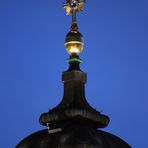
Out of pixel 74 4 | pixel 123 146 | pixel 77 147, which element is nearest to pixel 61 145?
pixel 77 147

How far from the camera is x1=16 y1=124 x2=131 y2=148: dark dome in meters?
58.2

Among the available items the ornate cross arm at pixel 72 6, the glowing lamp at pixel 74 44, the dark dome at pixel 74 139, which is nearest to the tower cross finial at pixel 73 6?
the ornate cross arm at pixel 72 6

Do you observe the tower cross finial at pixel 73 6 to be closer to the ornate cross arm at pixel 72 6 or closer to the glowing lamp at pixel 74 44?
the ornate cross arm at pixel 72 6

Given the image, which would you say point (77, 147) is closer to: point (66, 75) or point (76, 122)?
point (76, 122)

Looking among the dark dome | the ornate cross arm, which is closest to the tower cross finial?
the ornate cross arm

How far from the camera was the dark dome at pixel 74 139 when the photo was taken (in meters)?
58.2

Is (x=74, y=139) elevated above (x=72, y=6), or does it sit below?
below

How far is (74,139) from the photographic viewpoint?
58.4 meters

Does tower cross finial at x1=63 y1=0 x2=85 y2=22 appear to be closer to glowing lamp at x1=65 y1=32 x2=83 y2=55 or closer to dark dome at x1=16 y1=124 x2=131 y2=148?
glowing lamp at x1=65 y1=32 x2=83 y2=55

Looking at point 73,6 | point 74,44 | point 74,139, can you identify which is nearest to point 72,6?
point 73,6

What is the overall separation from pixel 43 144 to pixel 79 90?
5.96m

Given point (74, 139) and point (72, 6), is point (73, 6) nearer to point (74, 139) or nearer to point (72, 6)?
point (72, 6)

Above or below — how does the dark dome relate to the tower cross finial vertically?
below

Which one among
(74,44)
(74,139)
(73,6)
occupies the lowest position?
(74,139)
